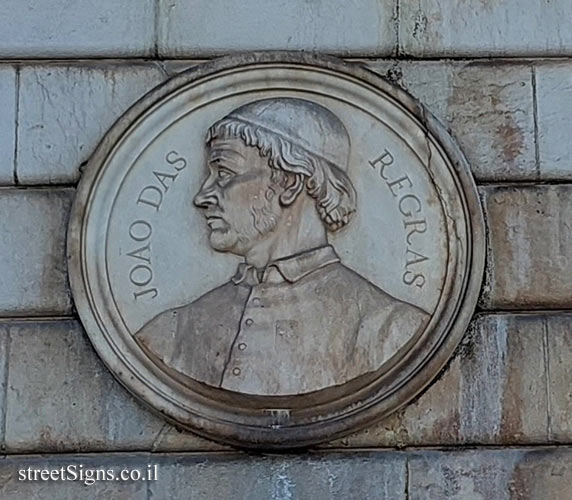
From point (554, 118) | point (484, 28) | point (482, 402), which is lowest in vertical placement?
point (482, 402)

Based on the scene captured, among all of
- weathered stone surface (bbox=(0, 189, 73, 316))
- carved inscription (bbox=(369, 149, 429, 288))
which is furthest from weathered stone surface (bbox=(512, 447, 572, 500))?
weathered stone surface (bbox=(0, 189, 73, 316))

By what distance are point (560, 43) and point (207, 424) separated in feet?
7.12

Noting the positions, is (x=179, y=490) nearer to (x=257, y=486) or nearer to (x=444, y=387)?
(x=257, y=486)

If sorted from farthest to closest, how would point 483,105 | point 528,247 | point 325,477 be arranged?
point 483,105 → point 528,247 → point 325,477

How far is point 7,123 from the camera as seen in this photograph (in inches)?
193

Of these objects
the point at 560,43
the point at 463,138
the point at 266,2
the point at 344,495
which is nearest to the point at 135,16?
the point at 266,2

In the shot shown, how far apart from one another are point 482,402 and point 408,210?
2.66ft

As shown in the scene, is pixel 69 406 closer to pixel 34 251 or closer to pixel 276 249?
pixel 34 251

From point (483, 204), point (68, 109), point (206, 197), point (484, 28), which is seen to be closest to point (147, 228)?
point (206, 197)

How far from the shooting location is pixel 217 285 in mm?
4672

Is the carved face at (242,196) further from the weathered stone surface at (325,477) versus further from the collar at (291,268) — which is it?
the weathered stone surface at (325,477)

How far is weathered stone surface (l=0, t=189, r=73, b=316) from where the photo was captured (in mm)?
4719

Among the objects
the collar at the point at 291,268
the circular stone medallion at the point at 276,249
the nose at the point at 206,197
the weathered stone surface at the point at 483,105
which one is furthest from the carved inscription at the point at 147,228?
the weathered stone surface at the point at 483,105

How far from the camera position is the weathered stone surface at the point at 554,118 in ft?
15.9
